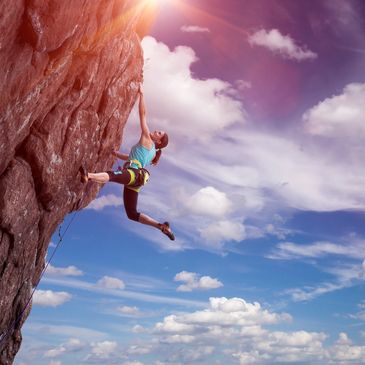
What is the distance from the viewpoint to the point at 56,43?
1163 centimetres

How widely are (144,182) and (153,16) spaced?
10.1 meters

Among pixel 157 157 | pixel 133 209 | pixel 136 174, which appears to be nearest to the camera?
pixel 136 174

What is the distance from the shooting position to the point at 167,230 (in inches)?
632

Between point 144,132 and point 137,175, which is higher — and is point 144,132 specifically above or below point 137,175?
above

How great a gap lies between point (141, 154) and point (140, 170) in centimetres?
61

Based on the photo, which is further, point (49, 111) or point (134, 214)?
point (134, 214)

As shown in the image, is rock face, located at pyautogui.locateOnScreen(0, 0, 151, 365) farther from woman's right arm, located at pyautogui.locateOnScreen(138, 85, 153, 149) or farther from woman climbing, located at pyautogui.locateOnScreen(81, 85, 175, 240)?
woman's right arm, located at pyautogui.locateOnScreen(138, 85, 153, 149)

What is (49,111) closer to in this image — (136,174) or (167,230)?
(136,174)

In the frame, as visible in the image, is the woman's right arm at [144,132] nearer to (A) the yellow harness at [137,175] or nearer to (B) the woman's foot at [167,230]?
(A) the yellow harness at [137,175]

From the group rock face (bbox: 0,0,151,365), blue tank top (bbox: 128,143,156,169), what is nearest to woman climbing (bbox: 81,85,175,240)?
blue tank top (bbox: 128,143,156,169)

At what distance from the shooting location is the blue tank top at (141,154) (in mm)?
15648


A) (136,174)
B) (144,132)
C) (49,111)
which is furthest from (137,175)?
(49,111)

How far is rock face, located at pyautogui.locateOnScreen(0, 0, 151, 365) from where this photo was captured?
36.0ft

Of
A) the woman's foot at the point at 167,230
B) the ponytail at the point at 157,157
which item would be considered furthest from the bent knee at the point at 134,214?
the ponytail at the point at 157,157
